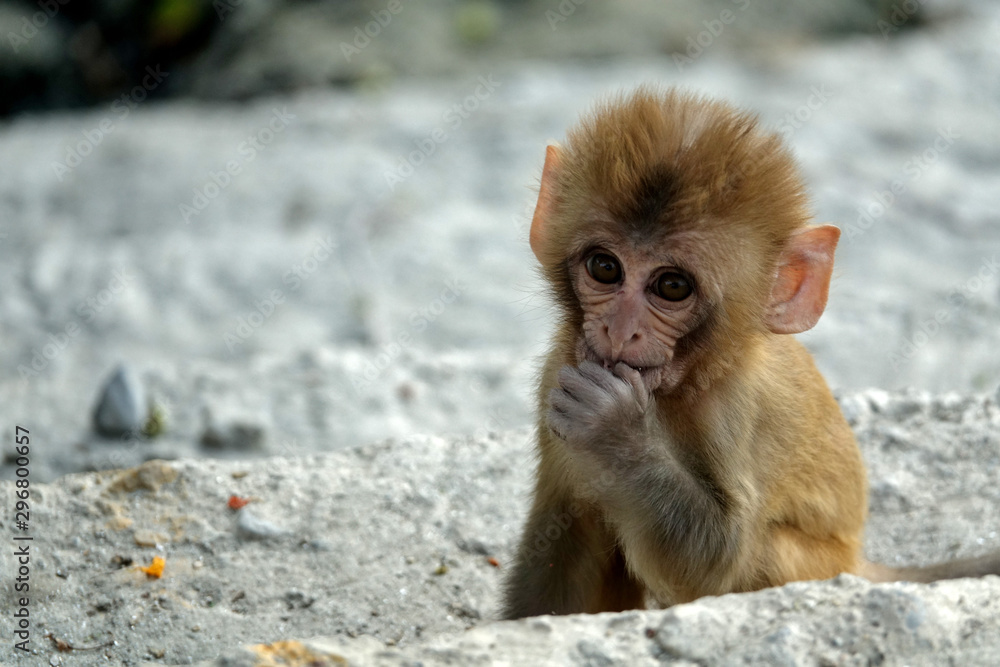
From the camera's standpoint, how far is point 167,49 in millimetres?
14719

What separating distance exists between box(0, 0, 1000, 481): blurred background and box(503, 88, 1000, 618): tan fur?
85 cm

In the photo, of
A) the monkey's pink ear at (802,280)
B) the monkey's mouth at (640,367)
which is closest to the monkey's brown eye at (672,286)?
the monkey's mouth at (640,367)

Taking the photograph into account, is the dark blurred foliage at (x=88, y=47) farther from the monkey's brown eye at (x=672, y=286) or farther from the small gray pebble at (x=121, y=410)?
the monkey's brown eye at (x=672, y=286)

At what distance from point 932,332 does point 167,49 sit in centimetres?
1052

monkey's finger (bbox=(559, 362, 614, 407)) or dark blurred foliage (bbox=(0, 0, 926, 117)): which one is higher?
dark blurred foliage (bbox=(0, 0, 926, 117))

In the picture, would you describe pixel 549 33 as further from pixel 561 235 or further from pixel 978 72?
pixel 561 235

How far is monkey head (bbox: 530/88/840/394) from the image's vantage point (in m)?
3.71

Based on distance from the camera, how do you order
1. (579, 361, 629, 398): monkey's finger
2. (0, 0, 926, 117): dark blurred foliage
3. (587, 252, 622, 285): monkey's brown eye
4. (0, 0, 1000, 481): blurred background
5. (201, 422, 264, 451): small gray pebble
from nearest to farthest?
(579, 361, 629, 398): monkey's finger, (587, 252, 622, 285): monkey's brown eye, (201, 422, 264, 451): small gray pebble, (0, 0, 1000, 481): blurred background, (0, 0, 926, 117): dark blurred foliage

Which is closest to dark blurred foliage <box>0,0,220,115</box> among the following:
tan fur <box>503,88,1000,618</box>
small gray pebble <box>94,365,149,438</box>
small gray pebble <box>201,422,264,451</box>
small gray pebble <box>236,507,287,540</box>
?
small gray pebble <box>94,365,149,438</box>

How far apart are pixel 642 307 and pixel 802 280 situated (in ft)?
2.18

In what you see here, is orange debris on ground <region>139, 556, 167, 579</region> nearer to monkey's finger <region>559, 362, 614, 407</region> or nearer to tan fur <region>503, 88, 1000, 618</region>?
tan fur <region>503, 88, 1000, 618</region>

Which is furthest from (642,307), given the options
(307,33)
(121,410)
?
(307,33)

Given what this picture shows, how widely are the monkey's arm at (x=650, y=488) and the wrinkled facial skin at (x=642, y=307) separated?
0.07 meters

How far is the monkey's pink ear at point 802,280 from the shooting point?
3941 mm
